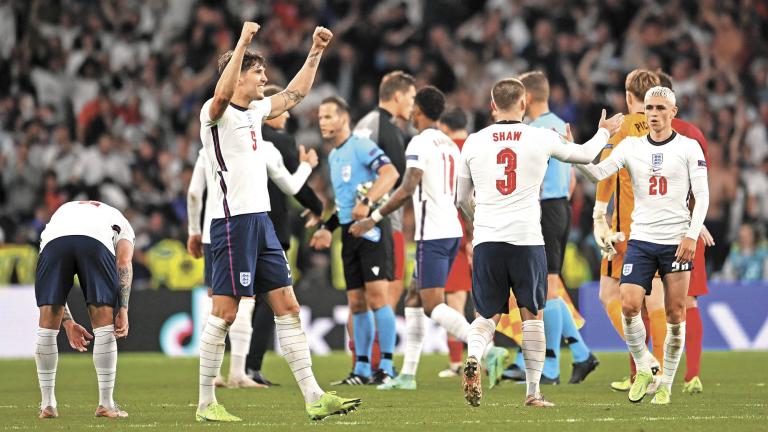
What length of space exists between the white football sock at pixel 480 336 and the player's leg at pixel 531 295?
25 cm

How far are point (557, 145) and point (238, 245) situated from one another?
2.30m

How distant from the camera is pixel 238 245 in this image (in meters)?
8.57

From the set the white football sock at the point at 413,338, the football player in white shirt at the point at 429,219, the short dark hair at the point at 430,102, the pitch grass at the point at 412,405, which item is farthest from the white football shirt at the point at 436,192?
the pitch grass at the point at 412,405

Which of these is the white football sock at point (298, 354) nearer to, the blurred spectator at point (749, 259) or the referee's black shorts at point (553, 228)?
the referee's black shorts at point (553, 228)

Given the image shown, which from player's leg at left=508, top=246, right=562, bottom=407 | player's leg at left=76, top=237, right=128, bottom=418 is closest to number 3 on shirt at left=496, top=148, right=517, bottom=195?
player's leg at left=508, top=246, right=562, bottom=407

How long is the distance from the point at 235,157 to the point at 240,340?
402 cm

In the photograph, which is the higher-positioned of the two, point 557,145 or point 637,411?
point 557,145

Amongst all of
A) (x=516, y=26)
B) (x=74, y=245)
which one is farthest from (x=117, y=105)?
(x=74, y=245)

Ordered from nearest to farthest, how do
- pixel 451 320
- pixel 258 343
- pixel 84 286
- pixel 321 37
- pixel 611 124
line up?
pixel 321 37, pixel 84 286, pixel 611 124, pixel 451 320, pixel 258 343

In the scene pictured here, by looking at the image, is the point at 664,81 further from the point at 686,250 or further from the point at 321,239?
the point at 321,239

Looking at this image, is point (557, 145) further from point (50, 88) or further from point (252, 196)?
point (50, 88)

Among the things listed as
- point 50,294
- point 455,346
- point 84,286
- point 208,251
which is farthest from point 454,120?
point 50,294

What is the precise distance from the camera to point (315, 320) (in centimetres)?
1762

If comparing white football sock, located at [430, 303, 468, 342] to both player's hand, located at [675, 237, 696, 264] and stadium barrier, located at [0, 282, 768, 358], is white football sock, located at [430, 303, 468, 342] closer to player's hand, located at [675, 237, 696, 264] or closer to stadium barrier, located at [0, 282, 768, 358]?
player's hand, located at [675, 237, 696, 264]
